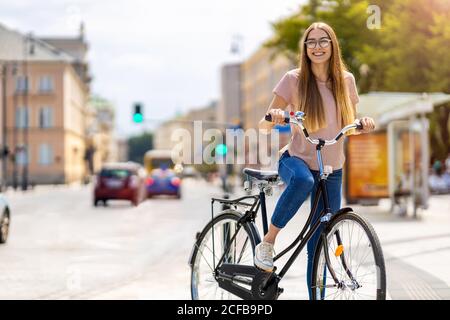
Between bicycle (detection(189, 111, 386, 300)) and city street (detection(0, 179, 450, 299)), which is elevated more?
bicycle (detection(189, 111, 386, 300))

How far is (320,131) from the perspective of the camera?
453 cm

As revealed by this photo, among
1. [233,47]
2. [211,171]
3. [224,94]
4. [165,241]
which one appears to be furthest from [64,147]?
[165,241]

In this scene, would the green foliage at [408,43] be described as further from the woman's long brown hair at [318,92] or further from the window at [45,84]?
the window at [45,84]

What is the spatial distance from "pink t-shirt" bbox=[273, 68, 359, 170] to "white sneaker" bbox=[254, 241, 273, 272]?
514mm

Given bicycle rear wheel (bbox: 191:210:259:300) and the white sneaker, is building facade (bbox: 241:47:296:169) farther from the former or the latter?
the white sneaker

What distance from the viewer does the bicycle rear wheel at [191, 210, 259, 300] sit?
509cm

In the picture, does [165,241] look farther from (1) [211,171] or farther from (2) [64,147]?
(2) [64,147]

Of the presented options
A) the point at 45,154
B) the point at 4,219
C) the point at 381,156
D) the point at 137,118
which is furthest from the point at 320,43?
the point at 45,154

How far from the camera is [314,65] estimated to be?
4.59 meters

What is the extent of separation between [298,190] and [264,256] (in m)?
0.51

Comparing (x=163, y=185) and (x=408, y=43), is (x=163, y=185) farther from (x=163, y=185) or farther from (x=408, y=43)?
(x=408, y=43)

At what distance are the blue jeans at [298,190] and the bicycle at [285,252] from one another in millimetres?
87

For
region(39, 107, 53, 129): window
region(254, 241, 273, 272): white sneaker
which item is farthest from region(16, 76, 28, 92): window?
region(254, 241, 273, 272): white sneaker
